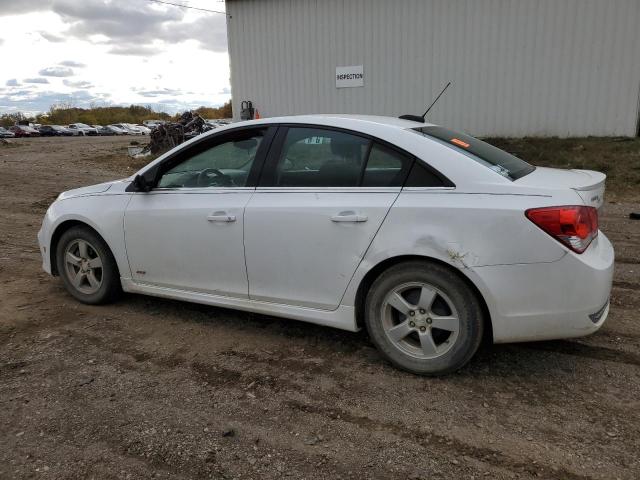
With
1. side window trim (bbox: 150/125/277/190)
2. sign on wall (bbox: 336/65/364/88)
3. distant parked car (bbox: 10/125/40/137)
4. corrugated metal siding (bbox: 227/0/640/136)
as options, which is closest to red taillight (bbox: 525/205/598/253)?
side window trim (bbox: 150/125/277/190)

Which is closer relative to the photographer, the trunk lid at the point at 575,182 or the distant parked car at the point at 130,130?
the trunk lid at the point at 575,182

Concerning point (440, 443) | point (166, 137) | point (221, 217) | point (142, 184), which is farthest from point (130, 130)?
point (440, 443)

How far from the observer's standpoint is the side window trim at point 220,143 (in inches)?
145

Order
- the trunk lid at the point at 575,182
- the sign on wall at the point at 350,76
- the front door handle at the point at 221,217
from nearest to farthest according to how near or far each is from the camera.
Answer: the trunk lid at the point at 575,182, the front door handle at the point at 221,217, the sign on wall at the point at 350,76

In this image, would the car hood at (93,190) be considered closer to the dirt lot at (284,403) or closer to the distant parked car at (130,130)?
the dirt lot at (284,403)

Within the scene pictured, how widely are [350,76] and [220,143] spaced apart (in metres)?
12.3

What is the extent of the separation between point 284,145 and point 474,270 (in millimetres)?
1570

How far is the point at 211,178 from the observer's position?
3.94 metres

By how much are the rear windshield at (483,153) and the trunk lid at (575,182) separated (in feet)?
0.28

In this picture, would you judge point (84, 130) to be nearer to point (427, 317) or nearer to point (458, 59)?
point (458, 59)

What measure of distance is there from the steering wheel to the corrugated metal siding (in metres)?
11.9

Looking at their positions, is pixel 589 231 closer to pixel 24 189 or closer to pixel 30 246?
pixel 30 246

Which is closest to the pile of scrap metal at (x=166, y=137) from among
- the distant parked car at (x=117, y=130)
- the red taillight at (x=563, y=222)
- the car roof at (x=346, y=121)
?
the car roof at (x=346, y=121)

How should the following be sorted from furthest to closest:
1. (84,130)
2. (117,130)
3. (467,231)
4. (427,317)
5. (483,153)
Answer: (117,130)
(84,130)
(483,153)
(427,317)
(467,231)
